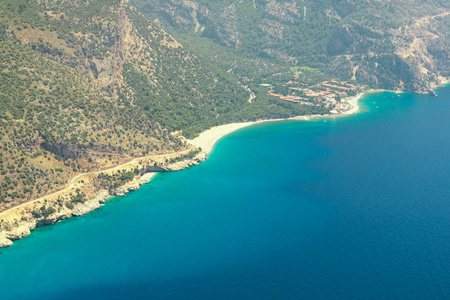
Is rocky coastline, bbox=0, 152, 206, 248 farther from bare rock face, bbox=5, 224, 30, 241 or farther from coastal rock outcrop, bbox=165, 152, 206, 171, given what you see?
coastal rock outcrop, bbox=165, 152, 206, 171

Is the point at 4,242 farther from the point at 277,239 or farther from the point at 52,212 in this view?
the point at 277,239

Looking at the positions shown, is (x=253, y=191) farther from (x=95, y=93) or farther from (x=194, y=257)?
(x=95, y=93)

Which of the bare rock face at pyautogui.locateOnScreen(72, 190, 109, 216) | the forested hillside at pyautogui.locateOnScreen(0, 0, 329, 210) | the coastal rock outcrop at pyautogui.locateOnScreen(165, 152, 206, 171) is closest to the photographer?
the bare rock face at pyautogui.locateOnScreen(72, 190, 109, 216)

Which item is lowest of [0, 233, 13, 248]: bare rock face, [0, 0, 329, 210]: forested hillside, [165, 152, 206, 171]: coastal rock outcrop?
[0, 233, 13, 248]: bare rock face

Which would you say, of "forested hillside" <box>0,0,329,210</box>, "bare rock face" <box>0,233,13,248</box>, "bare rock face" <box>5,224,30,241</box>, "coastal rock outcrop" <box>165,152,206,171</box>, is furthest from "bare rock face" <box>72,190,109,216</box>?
"coastal rock outcrop" <box>165,152,206,171</box>

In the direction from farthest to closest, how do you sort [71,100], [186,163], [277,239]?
[186,163], [71,100], [277,239]

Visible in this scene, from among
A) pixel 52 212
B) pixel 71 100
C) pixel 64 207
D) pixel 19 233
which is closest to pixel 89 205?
pixel 64 207

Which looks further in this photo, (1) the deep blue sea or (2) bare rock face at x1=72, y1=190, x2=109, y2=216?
(2) bare rock face at x1=72, y1=190, x2=109, y2=216

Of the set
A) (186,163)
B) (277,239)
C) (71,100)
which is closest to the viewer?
(277,239)

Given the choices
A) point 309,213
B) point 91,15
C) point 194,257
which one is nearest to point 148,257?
point 194,257
